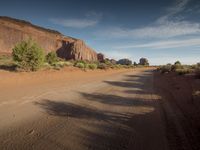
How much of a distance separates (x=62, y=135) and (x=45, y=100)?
3529 millimetres

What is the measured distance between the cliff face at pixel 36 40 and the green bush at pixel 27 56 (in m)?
42.7

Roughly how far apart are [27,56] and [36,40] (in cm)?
4321

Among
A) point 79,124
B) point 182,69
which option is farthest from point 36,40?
point 79,124

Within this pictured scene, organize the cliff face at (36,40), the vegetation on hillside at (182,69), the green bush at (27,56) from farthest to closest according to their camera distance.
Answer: the cliff face at (36,40), the vegetation on hillside at (182,69), the green bush at (27,56)

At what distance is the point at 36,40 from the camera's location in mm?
55688

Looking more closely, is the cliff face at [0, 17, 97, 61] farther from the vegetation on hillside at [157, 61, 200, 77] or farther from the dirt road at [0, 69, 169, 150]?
the dirt road at [0, 69, 169, 150]

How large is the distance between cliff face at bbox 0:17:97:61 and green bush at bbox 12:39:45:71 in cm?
4268

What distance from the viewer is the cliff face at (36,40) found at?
55.4 meters

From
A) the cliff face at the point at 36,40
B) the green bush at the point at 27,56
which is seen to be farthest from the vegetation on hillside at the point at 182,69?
the cliff face at the point at 36,40

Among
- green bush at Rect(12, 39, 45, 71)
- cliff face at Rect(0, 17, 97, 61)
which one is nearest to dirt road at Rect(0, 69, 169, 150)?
green bush at Rect(12, 39, 45, 71)

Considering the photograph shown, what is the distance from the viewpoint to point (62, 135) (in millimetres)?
4242

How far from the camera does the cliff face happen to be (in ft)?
182

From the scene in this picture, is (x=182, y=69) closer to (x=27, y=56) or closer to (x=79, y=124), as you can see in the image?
(x=27, y=56)

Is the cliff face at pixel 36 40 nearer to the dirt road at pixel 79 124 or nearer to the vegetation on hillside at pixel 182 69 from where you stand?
the vegetation on hillside at pixel 182 69
